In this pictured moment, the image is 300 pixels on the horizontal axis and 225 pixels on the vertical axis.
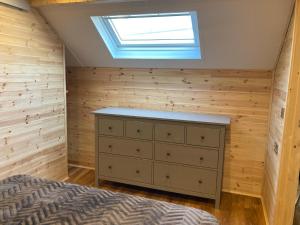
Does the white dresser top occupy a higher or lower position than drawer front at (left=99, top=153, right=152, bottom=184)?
higher

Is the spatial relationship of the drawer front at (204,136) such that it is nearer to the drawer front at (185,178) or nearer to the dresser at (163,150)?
the dresser at (163,150)

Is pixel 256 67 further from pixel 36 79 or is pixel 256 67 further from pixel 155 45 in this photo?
pixel 36 79

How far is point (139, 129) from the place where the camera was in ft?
9.50

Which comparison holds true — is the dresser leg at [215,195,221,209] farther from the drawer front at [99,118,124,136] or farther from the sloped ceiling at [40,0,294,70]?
the sloped ceiling at [40,0,294,70]

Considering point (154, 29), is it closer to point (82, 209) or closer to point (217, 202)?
point (217, 202)

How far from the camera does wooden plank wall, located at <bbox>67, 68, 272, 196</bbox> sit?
2.92 meters

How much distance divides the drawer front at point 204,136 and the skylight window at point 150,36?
0.84 m

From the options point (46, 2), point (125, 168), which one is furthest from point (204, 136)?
point (46, 2)

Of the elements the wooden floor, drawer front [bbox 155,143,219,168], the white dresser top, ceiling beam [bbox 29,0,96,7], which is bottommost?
the wooden floor

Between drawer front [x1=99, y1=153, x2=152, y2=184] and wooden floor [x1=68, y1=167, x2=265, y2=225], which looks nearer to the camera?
wooden floor [x1=68, y1=167, x2=265, y2=225]

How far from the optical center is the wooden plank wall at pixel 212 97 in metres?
2.92

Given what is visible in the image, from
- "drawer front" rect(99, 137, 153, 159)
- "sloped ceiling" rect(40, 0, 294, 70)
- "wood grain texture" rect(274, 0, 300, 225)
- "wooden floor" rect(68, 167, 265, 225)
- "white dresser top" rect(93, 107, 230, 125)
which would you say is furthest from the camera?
"drawer front" rect(99, 137, 153, 159)

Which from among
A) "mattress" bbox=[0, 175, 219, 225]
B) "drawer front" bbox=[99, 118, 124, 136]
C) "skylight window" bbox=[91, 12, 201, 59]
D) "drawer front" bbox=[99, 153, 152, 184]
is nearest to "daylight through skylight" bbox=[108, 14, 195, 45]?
"skylight window" bbox=[91, 12, 201, 59]

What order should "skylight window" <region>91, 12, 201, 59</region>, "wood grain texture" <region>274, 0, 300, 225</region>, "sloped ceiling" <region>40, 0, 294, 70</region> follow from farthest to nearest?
"skylight window" <region>91, 12, 201, 59</region> < "sloped ceiling" <region>40, 0, 294, 70</region> < "wood grain texture" <region>274, 0, 300, 225</region>
